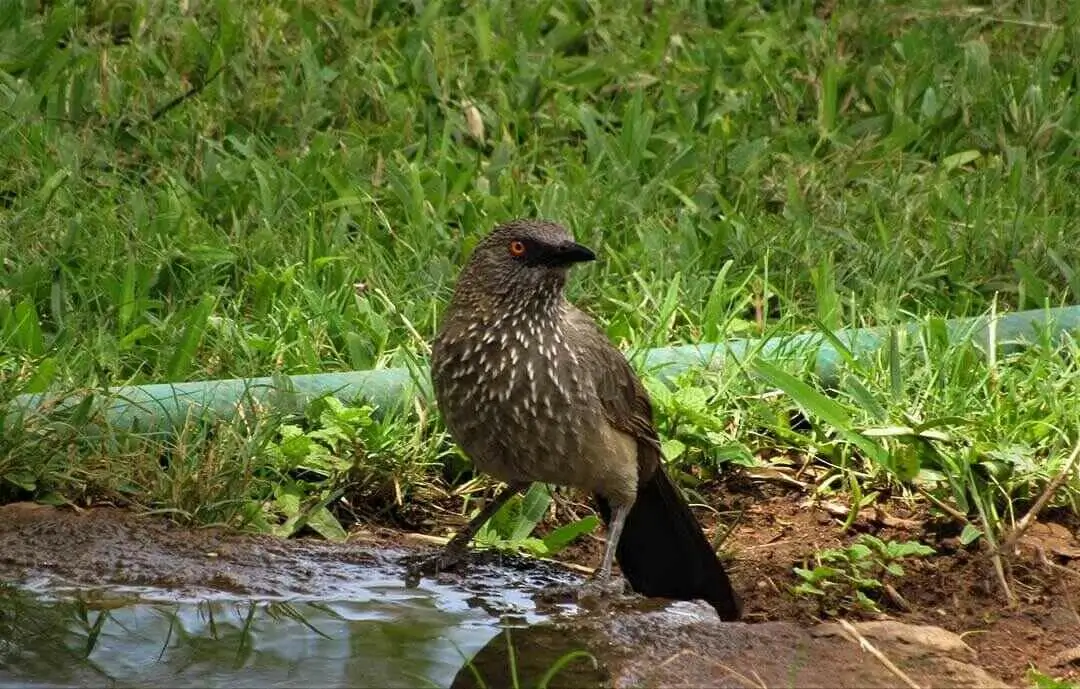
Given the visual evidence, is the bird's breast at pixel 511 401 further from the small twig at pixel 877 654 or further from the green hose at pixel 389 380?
the small twig at pixel 877 654

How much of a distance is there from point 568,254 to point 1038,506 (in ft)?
5.09

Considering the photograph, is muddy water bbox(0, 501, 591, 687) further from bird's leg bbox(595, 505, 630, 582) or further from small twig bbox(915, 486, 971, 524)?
small twig bbox(915, 486, 971, 524)

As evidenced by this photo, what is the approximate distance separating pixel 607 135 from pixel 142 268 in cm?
238

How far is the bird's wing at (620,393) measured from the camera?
563 cm

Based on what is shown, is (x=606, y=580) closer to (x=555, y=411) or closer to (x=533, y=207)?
(x=555, y=411)

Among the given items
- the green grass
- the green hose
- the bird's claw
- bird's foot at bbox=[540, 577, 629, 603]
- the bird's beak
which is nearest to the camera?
bird's foot at bbox=[540, 577, 629, 603]

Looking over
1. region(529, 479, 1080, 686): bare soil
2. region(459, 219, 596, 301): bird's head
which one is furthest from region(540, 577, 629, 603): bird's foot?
region(459, 219, 596, 301): bird's head

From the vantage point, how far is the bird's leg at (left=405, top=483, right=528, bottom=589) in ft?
17.5

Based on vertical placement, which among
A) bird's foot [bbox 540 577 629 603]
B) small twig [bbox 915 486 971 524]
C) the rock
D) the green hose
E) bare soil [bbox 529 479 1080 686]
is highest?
the green hose

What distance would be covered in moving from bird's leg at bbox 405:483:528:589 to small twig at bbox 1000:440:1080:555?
1424 millimetres

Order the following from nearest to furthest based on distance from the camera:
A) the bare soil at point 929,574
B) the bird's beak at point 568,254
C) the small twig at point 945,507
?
the bare soil at point 929,574 → the bird's beak at point 568,254 → the small twig at point 945,507

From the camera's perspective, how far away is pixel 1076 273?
7309 mm

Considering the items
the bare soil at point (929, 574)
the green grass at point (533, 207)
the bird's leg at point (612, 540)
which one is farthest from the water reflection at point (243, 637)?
the bare soil at point (929, 574)

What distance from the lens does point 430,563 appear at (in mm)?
5383
